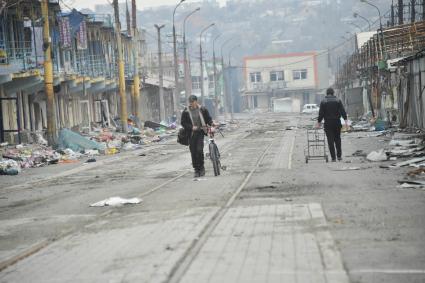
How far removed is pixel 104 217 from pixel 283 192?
3.53 meters

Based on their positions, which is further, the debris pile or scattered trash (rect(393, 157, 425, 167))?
the debris pile

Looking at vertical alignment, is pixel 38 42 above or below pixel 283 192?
above

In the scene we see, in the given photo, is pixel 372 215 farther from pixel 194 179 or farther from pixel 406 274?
pixel 194 179

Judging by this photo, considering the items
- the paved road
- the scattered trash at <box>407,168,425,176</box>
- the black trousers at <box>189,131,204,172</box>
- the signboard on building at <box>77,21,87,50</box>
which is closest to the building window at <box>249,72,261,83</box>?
the signboard on building at <box>77,21,87,50</box>

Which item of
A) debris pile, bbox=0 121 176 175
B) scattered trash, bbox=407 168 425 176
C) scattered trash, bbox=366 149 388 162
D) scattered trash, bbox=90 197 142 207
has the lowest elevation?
debris pile, bbox=0 121 176 175

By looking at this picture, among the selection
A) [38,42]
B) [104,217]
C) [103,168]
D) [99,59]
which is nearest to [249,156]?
[103,168]

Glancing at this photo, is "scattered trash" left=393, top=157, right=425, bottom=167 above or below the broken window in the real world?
below

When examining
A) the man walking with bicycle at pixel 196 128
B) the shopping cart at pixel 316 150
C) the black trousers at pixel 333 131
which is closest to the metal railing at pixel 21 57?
the shopping cart at pixel 316 150

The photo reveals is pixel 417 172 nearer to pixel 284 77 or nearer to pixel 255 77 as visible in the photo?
pixel 284 77

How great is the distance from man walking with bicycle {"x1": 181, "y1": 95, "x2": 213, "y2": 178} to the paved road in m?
0.62

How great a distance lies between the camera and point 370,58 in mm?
55812

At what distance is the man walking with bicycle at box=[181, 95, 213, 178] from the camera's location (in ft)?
62.1

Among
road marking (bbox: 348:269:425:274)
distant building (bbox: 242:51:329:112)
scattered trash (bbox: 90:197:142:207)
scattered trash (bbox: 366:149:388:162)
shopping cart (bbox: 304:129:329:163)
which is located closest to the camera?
road marking (bbox: 348:269:425:274)

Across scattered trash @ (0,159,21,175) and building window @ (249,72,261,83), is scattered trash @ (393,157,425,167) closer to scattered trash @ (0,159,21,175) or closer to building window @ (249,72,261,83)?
scattered trash @ (0,159,21,175)
